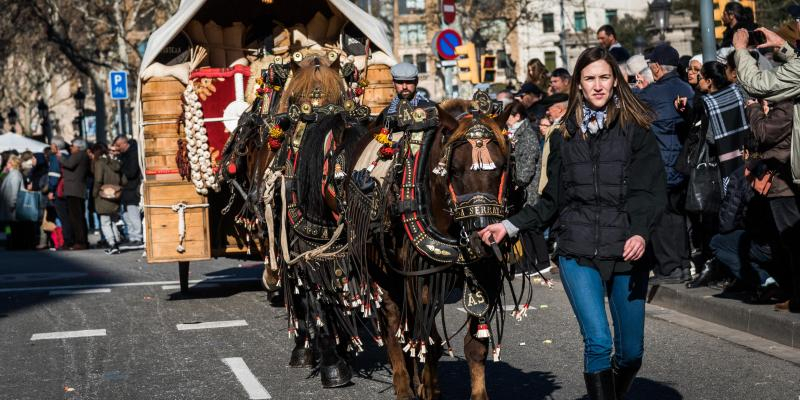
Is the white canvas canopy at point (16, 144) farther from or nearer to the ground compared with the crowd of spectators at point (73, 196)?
farther from the ground

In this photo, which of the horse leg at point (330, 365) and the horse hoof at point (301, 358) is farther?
the horse hoof at point (301, 358)

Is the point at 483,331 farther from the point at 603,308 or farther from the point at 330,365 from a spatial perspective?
the point at 330,365

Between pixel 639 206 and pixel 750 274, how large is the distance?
4.99 metres

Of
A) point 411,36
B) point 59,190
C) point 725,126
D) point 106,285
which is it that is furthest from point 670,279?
point 411,36

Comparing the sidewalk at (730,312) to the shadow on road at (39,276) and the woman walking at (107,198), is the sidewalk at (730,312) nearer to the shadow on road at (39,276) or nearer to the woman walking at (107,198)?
the shadow on road at (39,276)

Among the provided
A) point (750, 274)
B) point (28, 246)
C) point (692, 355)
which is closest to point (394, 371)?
point (692, 355)

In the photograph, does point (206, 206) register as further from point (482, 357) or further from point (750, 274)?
point (482, 357)

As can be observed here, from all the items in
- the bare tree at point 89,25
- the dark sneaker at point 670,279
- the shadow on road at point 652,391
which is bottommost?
the shadow on road at point 652,391

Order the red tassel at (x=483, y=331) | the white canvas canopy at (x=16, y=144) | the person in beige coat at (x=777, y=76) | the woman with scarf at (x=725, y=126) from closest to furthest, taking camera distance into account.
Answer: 1. the red tassel at (x=483, y=331)
2. the person in beige coat at (x=777, y=76)
3. the woman with scarf at (x=725, y=126)
4. the white canvas canopy at (x=16, y=144)

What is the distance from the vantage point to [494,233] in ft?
19.6

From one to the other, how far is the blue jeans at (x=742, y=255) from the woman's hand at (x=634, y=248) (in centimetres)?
464

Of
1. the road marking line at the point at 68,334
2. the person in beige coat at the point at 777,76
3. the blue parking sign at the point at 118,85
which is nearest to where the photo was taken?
the person in beige coat at the point at 777,76

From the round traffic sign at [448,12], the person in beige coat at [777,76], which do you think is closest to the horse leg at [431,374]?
the person in beige coat at [777,76]

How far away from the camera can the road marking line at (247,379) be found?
313 inches
